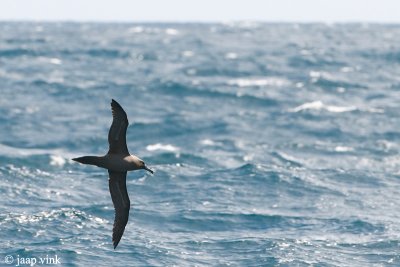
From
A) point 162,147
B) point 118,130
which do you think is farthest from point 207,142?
point 118,130

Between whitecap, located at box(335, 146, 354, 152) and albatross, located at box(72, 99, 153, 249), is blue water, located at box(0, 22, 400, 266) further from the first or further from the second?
albatross, located at box(72, 99, 153, 249)

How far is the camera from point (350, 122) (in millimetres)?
38906

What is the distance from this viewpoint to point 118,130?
1492 centimetres

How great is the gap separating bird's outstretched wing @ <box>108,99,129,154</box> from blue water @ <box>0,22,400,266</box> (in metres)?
3.93

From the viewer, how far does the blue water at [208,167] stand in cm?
1967

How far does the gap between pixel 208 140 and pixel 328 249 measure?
14598 mm

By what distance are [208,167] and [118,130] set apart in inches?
559

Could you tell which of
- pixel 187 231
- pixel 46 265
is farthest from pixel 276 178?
pixel 46 265

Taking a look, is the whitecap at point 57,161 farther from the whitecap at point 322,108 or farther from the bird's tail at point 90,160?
the whitecap at point 322,108

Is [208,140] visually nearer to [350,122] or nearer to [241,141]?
[241,141]

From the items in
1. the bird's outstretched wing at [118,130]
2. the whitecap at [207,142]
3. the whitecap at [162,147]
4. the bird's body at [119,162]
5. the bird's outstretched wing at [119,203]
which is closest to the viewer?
the bird's outstretched wing at [118,130]

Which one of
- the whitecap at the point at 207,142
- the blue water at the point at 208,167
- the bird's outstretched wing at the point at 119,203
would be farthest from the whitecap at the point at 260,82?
the bird's outstretched wing at the point at 119,203

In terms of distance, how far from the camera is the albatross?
1477 cm

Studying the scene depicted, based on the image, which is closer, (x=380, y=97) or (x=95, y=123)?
(x=95, y=123)
